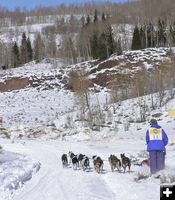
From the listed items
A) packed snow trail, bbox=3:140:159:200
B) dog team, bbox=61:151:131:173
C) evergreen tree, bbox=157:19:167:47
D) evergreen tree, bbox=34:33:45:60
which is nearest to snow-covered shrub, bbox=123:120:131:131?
dog team, bbox=61:151:131:173

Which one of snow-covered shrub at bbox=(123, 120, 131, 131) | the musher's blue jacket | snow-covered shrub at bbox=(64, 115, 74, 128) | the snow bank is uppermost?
the musher's blue jacket

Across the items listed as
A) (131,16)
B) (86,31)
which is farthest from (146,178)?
(131,16)

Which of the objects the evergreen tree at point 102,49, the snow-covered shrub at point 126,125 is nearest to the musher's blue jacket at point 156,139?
the snow-covered shrub at point 126,125

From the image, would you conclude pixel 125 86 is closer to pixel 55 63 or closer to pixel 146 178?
pixel 146 178

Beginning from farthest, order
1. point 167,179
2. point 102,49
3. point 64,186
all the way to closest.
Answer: point 102,49 < point 64,186 < point 167,179

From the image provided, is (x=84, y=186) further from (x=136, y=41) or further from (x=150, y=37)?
(x=150, y=37)

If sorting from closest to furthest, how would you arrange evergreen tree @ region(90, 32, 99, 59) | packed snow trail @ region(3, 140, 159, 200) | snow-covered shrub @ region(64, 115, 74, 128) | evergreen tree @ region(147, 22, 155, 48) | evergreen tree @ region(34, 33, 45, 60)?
packed snow trail @ region(3, 140, 159, 200) < snow-covered shrub @ region(64, 115, 74, 128) < evergreen tree @ region(90, 32, 99, 59) < evergreen tree @ region(147, 22, 155, 48) < evergreen tree @ region(34, 33, 45, 60)

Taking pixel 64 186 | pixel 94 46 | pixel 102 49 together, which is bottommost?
pixel 64 186

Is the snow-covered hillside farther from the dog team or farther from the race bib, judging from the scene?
the race bib

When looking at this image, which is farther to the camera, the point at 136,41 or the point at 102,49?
the point at 136,41

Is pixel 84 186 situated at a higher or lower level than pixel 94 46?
lower

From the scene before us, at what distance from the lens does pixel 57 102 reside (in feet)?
195

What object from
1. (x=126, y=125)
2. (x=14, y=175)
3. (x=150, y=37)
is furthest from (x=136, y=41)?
(x=14, y=175)

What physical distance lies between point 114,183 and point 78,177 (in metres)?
1.69
